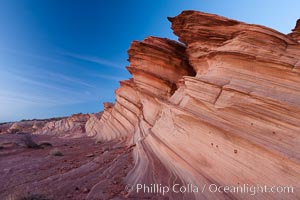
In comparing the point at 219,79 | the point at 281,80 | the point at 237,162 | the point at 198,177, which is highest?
the point at 219,79

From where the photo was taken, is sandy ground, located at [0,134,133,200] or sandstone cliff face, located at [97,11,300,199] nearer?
sandstone cliff face, located at [97,11,300,199]

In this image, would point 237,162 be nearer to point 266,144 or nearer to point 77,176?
point 266,144

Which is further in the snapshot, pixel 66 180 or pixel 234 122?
pixel 66 180

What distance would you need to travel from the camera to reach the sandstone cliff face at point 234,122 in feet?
14.8

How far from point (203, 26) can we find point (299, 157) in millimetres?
6756

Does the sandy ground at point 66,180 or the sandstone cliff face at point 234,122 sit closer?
the sandstone cliff face at point 234,122

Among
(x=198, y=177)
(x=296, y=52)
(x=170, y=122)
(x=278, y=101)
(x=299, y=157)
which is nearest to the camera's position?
(x=299, y=157)

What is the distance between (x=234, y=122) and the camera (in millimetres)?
5504

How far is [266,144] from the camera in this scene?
4.55 meters

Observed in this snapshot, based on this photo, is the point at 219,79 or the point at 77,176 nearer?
the point at 77,176

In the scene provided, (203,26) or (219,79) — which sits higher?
(203,26)

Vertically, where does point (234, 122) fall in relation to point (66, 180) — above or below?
above

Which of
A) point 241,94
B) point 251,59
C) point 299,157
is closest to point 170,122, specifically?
point 241,94

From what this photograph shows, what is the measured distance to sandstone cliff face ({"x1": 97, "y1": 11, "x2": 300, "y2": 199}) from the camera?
14.8 ft
